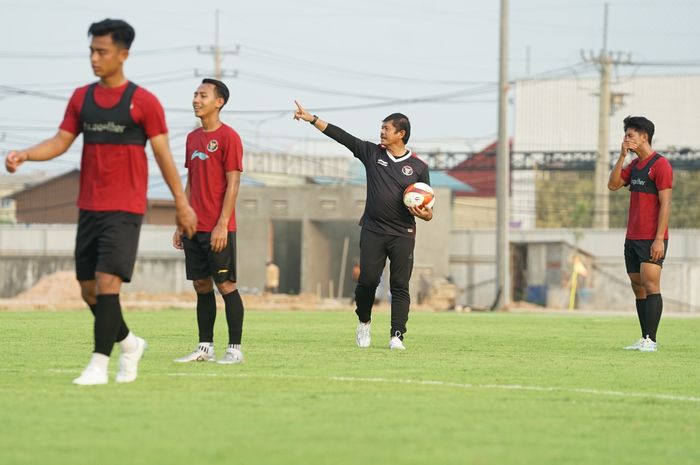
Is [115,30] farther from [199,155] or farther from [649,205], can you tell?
[649,205]

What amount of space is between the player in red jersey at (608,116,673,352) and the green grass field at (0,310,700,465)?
2.46 ft

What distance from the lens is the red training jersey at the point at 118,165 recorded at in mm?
8719

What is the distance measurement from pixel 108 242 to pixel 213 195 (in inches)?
85.7

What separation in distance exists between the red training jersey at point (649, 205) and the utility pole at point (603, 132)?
48.0 meters

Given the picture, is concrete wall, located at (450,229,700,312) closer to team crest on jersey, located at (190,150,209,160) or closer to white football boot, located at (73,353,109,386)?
team crest on jersey, located at (190,150,209,160)

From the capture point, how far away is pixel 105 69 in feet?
28.5

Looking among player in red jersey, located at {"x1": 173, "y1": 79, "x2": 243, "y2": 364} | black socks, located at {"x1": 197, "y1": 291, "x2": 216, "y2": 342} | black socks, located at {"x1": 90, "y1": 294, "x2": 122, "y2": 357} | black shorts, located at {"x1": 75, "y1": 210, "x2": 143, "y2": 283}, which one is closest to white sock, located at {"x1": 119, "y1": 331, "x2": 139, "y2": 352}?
black socks, located at {"x1": 90, "y1": 294, "x2": 122, "y2": 357}

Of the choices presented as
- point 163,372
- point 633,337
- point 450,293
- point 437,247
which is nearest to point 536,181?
point 437,247

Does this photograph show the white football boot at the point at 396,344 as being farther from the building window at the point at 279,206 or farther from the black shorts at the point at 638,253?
the building window at the point at 279,206

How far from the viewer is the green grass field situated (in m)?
5.98

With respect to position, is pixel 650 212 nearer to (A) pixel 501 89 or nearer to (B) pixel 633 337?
(B) pixel 633 337

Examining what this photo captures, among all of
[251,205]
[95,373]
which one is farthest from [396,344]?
[251,205]

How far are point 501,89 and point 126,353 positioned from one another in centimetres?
3148

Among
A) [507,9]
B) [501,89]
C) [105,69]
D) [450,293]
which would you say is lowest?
[450,293]
